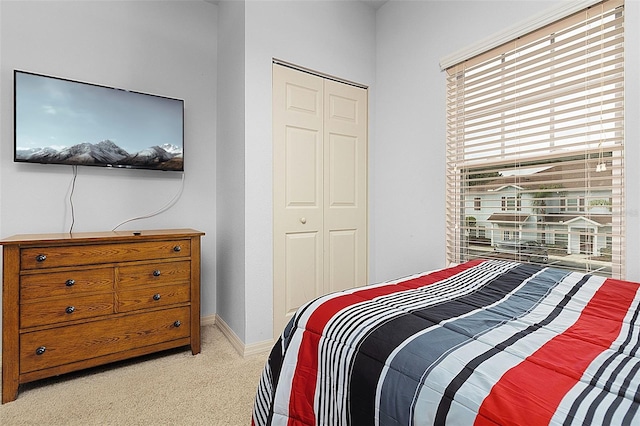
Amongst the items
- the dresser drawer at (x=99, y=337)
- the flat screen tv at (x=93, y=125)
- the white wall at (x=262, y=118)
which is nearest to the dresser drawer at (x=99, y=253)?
the dresser drawer at (x=99, y=337)

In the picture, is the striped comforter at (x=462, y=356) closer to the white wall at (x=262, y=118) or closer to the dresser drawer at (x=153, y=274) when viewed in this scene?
the white wall at (x=262, y=118)

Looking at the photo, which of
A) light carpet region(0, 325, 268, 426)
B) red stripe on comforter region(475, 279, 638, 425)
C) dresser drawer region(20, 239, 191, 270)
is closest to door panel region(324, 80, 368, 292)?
light carpet region(0, 325, 268, 426)

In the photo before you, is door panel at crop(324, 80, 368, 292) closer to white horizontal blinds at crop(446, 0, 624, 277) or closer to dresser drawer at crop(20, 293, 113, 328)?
white horizontal blinds at crop(446, 0, 624, 277)

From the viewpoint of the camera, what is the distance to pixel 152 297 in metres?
2.13

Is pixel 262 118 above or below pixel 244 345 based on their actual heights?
above

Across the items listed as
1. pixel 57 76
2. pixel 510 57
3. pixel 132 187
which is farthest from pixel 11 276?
pixel 510 57

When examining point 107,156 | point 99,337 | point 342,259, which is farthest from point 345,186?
point 99,337

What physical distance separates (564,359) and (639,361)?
18 cm

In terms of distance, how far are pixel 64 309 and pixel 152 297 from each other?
1.51ft

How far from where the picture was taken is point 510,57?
2.06 metres

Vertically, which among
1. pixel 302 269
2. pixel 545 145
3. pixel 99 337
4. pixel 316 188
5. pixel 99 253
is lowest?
pixel 99 337

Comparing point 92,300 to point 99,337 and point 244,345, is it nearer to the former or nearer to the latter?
point 99,337

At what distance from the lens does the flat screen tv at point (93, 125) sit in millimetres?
2059

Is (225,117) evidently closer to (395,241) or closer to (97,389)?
(395,241)
